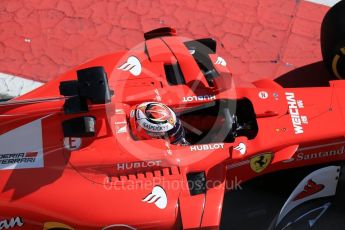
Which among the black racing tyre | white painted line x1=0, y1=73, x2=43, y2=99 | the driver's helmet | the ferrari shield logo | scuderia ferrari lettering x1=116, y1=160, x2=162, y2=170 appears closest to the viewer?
the driver's helmet

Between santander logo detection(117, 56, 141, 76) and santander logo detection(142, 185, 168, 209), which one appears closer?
santander logo detection(142, 185, 168, 209)

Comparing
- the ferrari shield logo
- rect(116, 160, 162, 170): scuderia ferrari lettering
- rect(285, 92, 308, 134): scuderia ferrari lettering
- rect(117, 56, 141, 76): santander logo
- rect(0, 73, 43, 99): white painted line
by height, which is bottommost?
rect(0, 73, 43, 99): white painted line

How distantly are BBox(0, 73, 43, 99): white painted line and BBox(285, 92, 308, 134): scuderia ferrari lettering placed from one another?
312 centimetres

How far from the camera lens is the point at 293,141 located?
472cm

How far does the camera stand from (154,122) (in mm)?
4230

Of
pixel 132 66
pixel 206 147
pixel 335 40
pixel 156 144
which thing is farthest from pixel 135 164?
pixel 335 40

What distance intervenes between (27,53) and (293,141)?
370 centimetres

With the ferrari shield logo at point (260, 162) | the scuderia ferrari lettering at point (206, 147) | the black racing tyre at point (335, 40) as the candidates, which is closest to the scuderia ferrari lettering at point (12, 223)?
the scuderia ferrari lettering at point (206, 147)

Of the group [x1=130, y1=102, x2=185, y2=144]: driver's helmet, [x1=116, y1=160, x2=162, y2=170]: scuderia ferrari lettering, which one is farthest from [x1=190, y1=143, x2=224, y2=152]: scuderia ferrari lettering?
[x1=116, y1=160, x2=162, y2=170]: scuderia ferrari lettering

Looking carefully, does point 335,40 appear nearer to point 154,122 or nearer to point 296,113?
point 296,113

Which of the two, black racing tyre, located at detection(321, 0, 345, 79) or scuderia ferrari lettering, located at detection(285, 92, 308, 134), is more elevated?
black racing tyre, located at detection(321, 0, 345, 79)

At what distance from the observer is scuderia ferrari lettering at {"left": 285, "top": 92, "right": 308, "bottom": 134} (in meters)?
4.78

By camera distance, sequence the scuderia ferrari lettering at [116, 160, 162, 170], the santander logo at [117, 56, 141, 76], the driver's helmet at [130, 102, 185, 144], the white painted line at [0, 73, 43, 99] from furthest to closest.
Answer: the white painted line at [0, 73, 43, 99], the santander logo at [117, 56, 141, 76], the scuderia ferrari lettering at [116, 160, 162, 170], the driver's helmet at [130, 102, 185, 144]

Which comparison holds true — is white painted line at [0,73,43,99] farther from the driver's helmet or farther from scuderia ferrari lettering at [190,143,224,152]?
scuderia ferrari lettering at [190,143,224,152]
